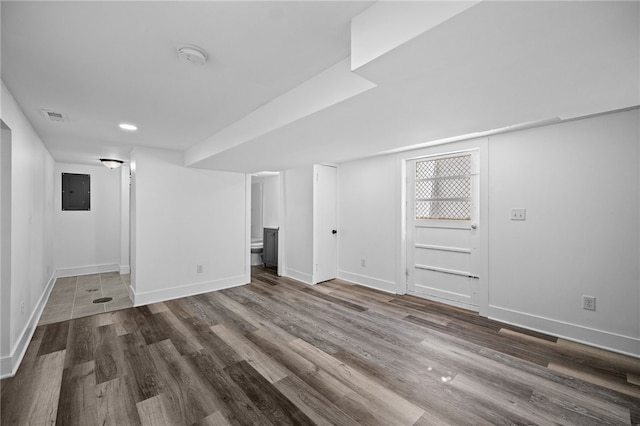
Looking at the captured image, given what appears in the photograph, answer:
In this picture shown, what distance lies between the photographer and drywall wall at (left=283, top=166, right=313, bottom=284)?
4910 millimetres

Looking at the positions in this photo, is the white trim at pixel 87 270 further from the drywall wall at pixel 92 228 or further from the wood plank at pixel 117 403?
the wood plank at pixel 117 403

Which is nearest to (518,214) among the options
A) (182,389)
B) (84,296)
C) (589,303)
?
(589,303)

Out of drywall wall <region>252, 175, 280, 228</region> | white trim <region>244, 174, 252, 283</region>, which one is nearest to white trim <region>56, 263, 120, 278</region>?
white trim <region>244, 174, 252, 283</region>

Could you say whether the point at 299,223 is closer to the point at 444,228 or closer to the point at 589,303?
the point at 444,228

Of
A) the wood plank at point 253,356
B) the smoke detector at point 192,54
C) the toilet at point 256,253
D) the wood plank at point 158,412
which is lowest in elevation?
the wood plank at point 158,412

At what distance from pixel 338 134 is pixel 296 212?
3.06 m

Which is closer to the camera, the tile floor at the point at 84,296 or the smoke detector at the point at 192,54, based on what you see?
the smoke detector at the point at 192,54

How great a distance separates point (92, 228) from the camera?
5.60 meters

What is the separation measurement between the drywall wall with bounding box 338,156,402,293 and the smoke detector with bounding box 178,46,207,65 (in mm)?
3289

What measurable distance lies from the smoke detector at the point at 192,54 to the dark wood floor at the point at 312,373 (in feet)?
7.34

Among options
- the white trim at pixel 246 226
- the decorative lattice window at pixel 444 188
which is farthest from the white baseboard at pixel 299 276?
the decorative lattice window at pixel 444 188

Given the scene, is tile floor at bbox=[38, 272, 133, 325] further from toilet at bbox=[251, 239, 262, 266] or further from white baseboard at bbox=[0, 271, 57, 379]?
toilet at bbox=[251, 239, 262, 266]

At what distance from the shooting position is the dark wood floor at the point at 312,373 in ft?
5.78

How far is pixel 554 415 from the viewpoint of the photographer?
1.75 meters
